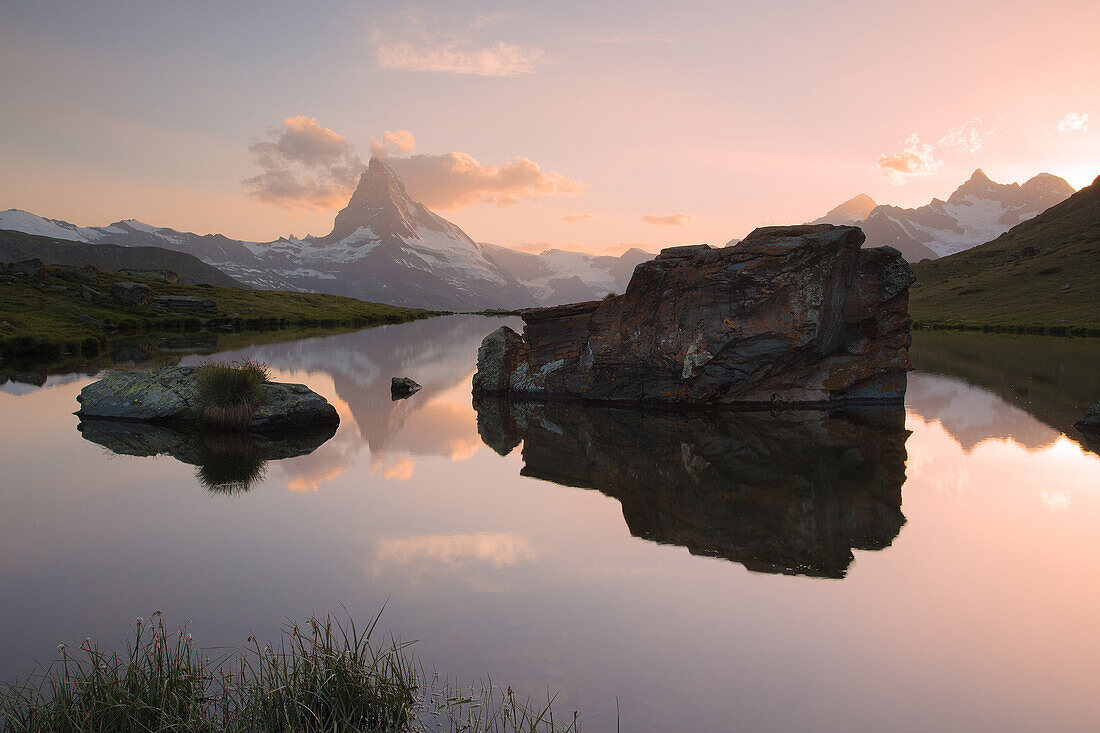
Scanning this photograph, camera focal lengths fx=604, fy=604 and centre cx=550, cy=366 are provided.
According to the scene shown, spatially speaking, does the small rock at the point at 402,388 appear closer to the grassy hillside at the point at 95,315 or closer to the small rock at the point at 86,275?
the grassy hillside at the point at 95,315

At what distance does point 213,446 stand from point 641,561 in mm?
13964

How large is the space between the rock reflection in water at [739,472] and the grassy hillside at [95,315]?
40.6 metres

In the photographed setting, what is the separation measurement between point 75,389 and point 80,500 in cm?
1796

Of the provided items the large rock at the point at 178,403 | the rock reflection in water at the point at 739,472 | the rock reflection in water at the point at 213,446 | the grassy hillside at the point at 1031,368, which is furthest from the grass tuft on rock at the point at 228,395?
the grassy hillside at the point at 1031,368

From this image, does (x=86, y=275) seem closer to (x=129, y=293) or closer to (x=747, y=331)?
(x=129, y=293)

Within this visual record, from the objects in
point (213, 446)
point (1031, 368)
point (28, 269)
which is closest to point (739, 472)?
point (213, 446)

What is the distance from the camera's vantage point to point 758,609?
795cm

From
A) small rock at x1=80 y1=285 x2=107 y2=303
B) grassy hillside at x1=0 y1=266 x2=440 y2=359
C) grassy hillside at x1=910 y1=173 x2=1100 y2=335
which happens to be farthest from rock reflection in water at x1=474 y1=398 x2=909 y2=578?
small rock at x1=80 y1=285 x2=107 y2=303

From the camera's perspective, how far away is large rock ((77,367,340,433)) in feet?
65.8

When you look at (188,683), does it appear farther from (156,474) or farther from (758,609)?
(156,474)

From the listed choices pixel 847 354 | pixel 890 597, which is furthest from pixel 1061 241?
pixel 890 597

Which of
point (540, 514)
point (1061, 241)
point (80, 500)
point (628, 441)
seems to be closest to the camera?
point (540, 514)

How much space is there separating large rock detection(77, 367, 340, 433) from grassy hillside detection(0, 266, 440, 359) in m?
25.5

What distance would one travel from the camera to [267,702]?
215 inches
